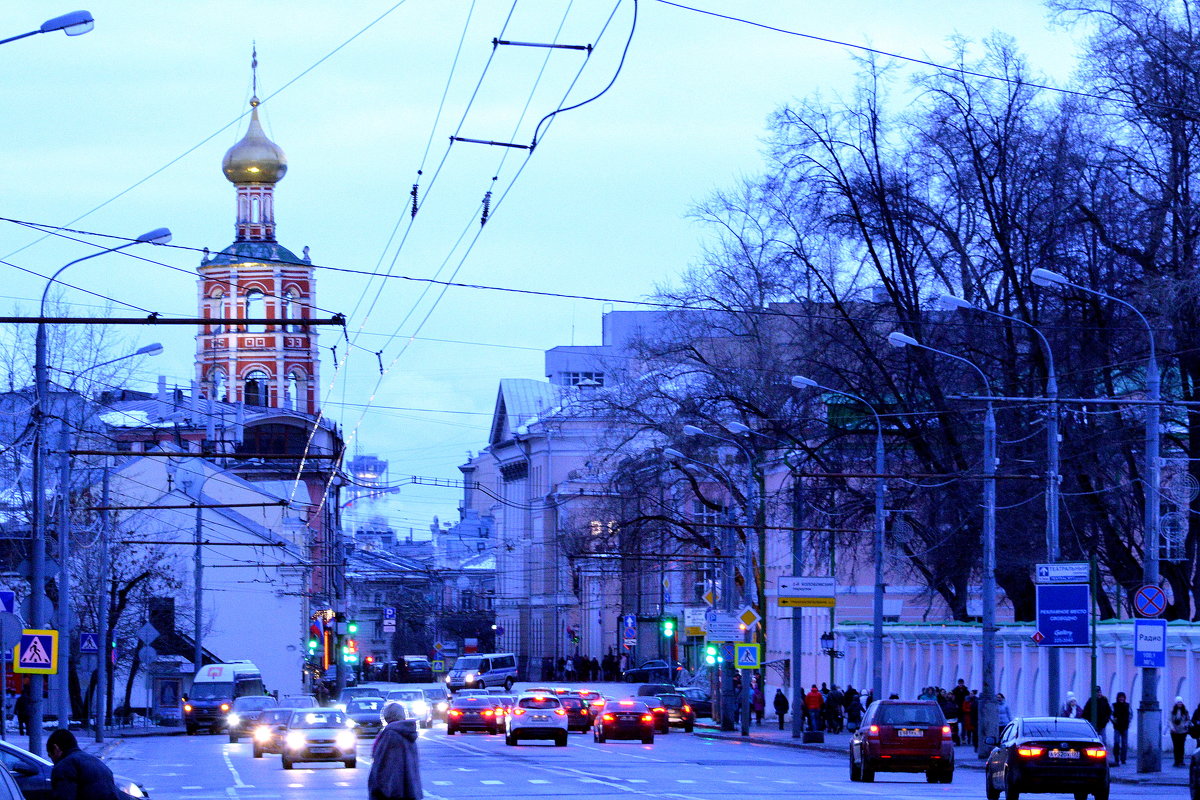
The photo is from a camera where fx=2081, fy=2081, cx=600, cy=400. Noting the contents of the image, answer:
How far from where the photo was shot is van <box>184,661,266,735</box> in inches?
2542

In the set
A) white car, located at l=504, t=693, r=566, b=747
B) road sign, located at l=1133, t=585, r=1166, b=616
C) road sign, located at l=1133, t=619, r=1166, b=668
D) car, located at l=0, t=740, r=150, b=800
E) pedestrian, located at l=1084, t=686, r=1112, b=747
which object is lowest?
white car, located at l=504, t=693, r=566, b=747

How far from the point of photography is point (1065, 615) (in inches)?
1345

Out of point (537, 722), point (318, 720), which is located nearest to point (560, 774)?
point (318, 720)

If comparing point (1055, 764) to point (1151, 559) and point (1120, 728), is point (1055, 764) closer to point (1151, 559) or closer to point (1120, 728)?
point (1151, 559)

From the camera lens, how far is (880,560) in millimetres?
47000

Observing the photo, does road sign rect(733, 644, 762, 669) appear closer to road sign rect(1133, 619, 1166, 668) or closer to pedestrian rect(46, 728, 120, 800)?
road sign rect(1133, 619, 1166, 668)

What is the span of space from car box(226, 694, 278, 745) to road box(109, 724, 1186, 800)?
3.38 meters

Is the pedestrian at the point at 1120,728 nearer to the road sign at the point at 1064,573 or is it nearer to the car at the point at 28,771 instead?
the road sign at the point at 1064,573

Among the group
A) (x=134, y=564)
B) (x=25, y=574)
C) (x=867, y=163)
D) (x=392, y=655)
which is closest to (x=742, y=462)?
(x=867, y=163)

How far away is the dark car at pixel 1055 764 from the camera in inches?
1073

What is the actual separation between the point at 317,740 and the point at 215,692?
90.9 ft

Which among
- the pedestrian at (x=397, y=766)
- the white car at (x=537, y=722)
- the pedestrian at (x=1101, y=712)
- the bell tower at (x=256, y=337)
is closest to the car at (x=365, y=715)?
the white car at (x=537, y=722)

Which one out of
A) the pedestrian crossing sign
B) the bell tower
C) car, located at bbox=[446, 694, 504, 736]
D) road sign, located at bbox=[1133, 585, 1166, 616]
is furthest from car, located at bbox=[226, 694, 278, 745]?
the bell tower

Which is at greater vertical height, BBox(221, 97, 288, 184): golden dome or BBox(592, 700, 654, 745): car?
BBox(221, 97, 288, 184): golden dome
